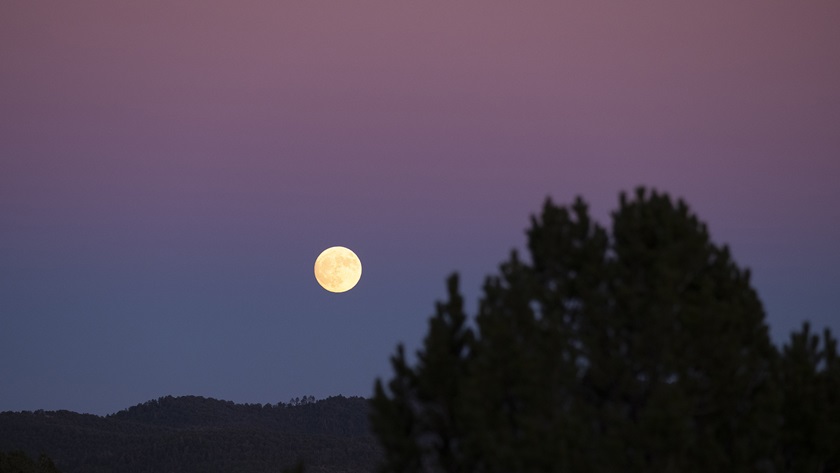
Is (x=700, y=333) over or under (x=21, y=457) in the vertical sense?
under

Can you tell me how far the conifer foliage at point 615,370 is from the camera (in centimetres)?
2381

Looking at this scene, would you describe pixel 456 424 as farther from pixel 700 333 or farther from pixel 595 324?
pixel 700 333

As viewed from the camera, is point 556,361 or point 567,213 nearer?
point 556,361

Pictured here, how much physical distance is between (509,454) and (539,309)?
14.2 feet

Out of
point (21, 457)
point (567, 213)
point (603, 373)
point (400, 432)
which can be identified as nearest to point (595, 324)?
point (603, 373)

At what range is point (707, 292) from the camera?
83.7 ft

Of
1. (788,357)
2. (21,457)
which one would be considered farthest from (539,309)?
(21,457)

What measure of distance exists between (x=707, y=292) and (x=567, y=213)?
13.6ft

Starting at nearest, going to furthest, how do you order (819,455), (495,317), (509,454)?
(509,454) < (495,317) < (819,455)

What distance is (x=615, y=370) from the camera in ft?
82.9

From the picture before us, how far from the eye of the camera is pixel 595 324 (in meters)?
25.9

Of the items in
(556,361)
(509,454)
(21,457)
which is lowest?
(509,454)

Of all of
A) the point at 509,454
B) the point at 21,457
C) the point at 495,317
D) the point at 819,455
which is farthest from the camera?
the point at 21,457

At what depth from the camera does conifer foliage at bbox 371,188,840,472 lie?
938 inches
